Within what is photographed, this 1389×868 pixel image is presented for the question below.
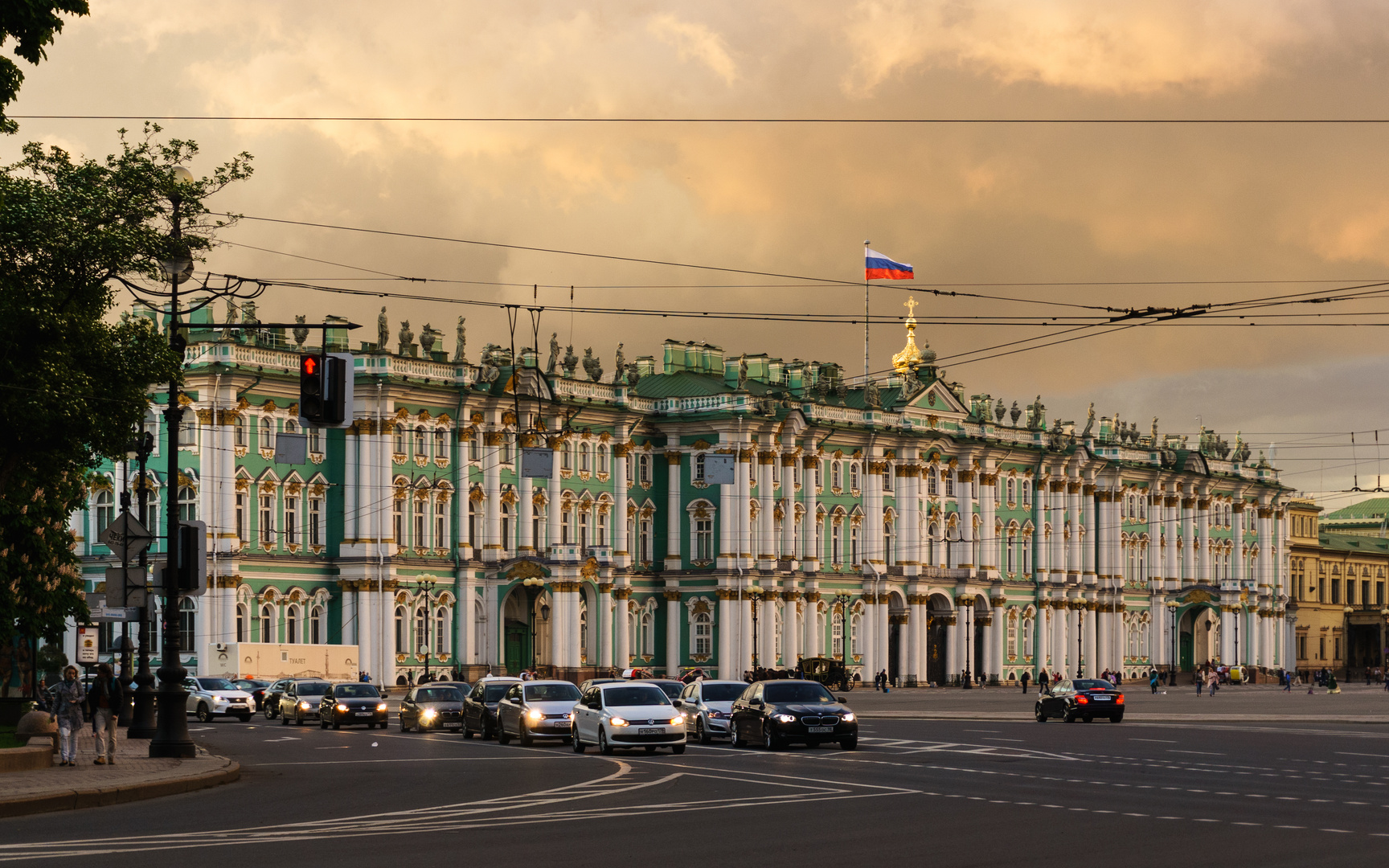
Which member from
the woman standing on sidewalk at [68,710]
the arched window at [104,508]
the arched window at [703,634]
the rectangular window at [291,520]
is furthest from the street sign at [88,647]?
the arched window at [703,634]

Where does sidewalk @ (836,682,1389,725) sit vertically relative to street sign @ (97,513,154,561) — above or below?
below

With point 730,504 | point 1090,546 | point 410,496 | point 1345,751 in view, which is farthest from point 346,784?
point 1090,546

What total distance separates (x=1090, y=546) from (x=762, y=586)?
34.0 meters

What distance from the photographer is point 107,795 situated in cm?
2736

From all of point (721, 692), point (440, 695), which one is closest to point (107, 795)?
point (721, 692)

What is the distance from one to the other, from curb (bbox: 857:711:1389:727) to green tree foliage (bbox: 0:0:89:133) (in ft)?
129

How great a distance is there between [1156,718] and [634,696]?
27.7m

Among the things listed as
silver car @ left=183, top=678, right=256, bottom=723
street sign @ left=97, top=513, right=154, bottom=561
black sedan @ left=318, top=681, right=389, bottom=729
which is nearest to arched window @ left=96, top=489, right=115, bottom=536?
silver car @ left=183, top=678, right=256, bottom=723

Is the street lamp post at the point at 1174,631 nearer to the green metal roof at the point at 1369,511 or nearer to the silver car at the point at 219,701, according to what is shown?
the green metal roof at the point at 1369,511

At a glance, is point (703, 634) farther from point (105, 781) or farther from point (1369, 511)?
point (1369, 511)

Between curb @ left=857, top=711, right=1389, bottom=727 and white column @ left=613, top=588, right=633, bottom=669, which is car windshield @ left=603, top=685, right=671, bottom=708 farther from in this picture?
white column @ left=613, top=588, right=633, bottom=669

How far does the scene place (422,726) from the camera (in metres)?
54.9

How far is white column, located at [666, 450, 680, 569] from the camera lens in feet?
352

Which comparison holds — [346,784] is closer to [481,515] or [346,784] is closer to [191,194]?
[191,194]
